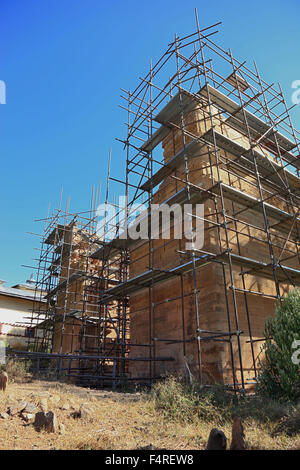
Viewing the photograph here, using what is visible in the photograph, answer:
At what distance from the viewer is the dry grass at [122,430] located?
419cm

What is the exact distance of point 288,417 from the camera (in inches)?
204

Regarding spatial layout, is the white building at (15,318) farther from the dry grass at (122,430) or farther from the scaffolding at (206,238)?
the dry grass at (122,430)

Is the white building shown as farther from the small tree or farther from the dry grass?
the small tree

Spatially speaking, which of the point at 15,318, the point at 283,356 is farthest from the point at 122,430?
the point at 15,318

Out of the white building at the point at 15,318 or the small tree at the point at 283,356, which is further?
the white building at the point at 15,318

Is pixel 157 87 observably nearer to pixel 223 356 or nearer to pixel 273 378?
pixel 223 356

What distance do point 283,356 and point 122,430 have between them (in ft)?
12.8

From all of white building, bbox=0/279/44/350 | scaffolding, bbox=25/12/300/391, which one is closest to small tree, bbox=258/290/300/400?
scaffolding, bbox=25/12/300/391

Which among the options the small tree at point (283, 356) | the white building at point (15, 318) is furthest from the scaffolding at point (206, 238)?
the white building at point (15, 318)

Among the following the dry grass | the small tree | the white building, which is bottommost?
the dry grass

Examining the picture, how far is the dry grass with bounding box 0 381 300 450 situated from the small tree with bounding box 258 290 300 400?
67.2 inches

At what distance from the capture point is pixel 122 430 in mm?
4875

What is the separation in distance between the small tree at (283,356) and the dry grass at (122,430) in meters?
1.71

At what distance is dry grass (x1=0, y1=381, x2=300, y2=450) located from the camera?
13.8 feet
